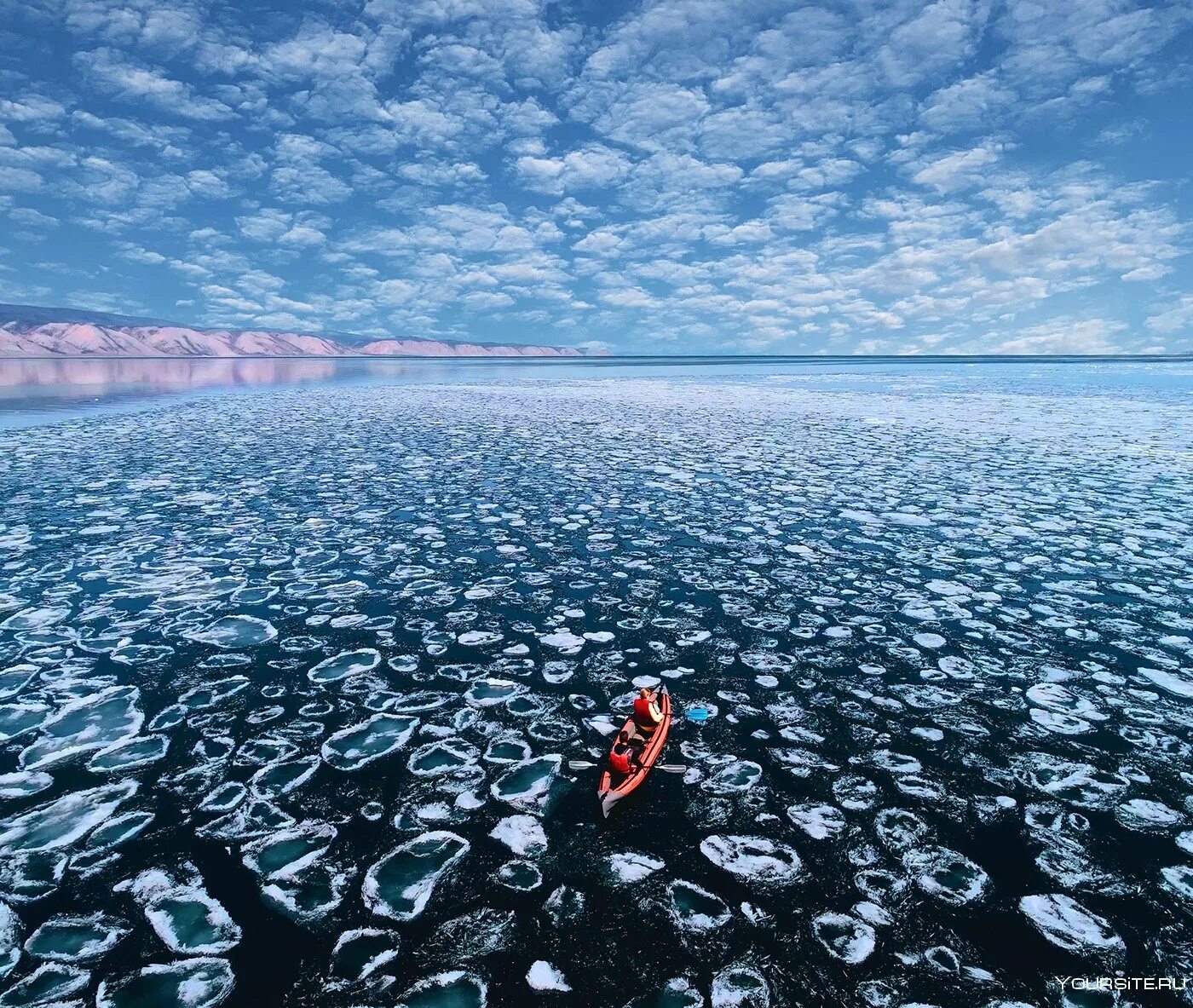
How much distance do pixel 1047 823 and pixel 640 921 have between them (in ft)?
8.39

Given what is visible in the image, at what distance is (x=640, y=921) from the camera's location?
9.99ft

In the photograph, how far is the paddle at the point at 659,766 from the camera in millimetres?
3967

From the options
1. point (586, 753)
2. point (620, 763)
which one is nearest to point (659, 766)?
point (620, 763)

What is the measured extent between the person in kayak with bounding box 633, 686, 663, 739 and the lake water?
394 mm

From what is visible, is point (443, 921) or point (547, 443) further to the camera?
point (547, 443)

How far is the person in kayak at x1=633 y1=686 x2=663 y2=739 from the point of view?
4.14 metres

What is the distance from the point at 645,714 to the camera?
4.15 metres

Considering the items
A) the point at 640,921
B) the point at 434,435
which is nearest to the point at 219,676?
the point at 640,921

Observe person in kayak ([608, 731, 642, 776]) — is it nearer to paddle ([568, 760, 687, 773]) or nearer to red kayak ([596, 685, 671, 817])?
red kayak ([596, 685, 671, 817])

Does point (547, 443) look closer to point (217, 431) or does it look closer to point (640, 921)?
point (217, 431)

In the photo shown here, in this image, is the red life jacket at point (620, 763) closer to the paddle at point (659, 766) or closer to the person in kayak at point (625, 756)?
the person in kayak at point (625, 756)

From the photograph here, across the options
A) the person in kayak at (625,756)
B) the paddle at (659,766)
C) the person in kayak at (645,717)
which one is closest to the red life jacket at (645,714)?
the person in kayak at (645,717)

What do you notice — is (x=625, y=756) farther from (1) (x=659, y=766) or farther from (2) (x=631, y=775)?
(1) (x=659, y=766)

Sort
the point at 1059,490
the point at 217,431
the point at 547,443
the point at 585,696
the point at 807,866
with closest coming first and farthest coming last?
1. the point at 807,866
2. the point at 585,696
3. the point at 1059,490
4. the point at 547,443
5. the point at 217,431
